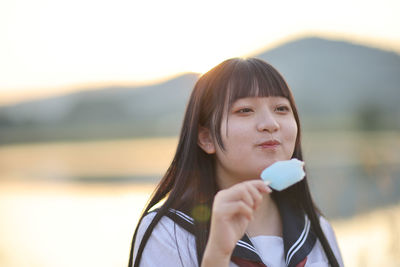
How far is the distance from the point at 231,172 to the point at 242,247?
285 mm

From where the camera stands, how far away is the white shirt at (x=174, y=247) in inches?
66.7

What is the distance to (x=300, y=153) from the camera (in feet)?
6.87

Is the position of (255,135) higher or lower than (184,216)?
higher

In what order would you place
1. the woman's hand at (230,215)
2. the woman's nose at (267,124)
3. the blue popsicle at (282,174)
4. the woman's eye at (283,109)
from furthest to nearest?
the woman's eye at (283,109)
the woman's nose at (267,124)
the blue popsicle at (282,174)
the woman's hand at (230,215)

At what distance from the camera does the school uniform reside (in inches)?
66.8

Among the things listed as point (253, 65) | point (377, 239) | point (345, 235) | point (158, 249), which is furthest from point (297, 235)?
point (345, 235)

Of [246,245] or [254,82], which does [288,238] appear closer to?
[246,245]

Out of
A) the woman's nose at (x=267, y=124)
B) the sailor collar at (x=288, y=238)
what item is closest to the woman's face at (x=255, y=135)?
the woman's nose at (x=267, y=124)

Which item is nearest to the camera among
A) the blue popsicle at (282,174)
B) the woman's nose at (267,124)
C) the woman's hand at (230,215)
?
the woman's hand at (230,215)

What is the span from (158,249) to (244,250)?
0.30 metres

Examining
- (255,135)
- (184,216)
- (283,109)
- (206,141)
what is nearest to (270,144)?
(255,135)

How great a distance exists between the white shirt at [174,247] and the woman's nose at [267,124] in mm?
436

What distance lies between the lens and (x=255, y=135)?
1656mm

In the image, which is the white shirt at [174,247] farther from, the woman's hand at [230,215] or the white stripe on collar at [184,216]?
the woman's hand at [230,215]
